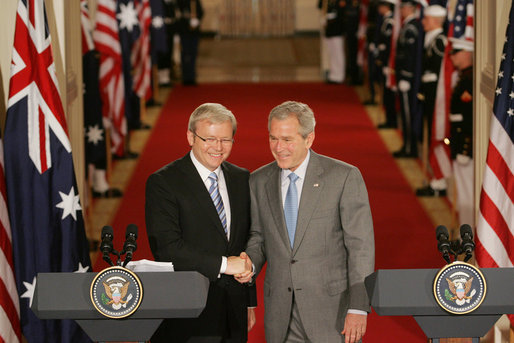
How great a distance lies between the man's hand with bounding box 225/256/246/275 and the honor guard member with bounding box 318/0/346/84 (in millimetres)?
14119

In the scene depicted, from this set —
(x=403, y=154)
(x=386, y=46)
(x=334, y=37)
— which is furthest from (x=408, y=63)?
(x=334, y=37)

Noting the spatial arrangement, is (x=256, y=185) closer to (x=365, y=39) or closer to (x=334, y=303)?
(x=334, y=303)

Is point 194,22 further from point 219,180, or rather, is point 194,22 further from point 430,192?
point 219,180

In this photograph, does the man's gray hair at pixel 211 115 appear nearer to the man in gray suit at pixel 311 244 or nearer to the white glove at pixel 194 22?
the man in gray suit at pixel 311 244

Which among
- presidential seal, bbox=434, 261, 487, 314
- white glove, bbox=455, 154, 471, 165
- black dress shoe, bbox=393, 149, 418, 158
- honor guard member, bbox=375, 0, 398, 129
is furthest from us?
honor guard member, bbox=375, 0, 398, 129

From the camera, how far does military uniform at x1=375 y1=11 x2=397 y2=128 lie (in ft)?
46.6

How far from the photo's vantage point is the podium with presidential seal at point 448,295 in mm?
4102

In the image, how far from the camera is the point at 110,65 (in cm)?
1174

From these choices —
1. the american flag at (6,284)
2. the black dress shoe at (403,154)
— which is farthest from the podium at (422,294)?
the black dress shoe at (403,154)

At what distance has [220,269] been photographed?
4.90 meters

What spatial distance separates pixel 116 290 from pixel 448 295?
1.39 metres

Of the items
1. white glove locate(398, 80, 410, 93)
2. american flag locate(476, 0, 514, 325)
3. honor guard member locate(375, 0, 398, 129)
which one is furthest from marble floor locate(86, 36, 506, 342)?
american flag locate(476, 0, 514, 325)

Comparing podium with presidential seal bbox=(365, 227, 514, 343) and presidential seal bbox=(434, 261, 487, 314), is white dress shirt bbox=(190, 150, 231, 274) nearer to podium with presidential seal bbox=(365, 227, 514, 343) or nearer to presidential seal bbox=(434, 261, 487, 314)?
podium with presidential seal bbox=(365, 227, 514, 343)

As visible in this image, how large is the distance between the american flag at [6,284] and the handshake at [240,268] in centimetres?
161
